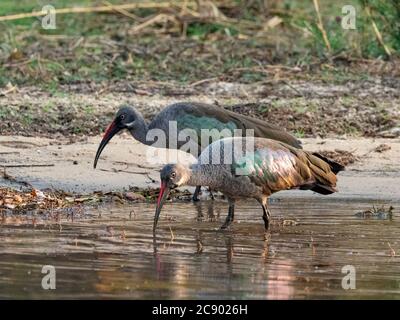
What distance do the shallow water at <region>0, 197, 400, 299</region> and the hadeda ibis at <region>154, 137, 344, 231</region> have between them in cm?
29

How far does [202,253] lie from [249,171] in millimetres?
1008

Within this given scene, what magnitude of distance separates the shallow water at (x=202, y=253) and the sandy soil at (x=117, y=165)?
2.10 feet

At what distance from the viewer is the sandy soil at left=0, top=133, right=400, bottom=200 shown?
1027 centimetres

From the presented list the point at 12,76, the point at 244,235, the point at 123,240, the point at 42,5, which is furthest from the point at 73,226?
the point at 42,5

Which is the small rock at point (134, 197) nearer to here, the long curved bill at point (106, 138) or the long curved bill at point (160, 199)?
the long curved bill at point (106, 138)

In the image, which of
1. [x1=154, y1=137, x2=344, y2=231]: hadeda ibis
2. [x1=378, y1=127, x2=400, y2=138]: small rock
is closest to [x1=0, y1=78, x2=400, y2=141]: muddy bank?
[x1=378, y1=127, x2=400, y2=138]: small rock

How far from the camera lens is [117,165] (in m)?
10.8

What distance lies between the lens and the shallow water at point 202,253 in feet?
22.5

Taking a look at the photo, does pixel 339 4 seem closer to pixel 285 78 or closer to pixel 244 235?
pixel 285 78

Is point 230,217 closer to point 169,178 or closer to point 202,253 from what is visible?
point 169,178

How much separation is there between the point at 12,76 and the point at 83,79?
0.78 meters

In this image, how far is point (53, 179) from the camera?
1029 centimetres

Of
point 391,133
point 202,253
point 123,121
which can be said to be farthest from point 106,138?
point 391,133

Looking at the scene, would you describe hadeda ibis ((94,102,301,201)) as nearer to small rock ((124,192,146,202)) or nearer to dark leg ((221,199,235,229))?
small rock ((124,192,146,202))
